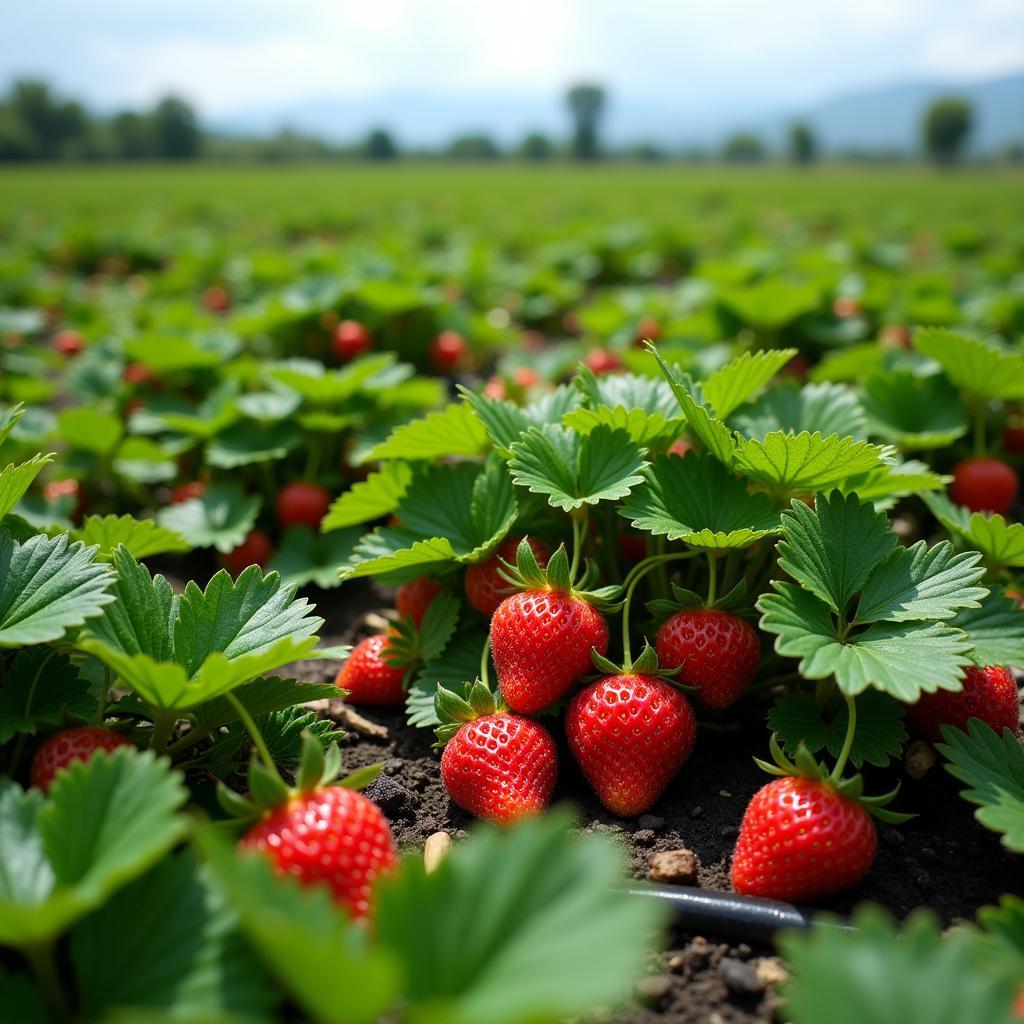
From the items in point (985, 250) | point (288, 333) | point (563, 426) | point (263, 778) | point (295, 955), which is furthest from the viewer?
point (985, 250)

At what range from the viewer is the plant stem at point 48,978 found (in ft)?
3.19

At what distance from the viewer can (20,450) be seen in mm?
2920

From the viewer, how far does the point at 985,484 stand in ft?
8.13

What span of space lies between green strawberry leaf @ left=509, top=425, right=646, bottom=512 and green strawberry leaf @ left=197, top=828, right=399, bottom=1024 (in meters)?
0.91

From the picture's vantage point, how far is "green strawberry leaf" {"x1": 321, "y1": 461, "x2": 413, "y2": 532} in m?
2.01

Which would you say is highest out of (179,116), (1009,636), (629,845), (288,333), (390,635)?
(179,116)

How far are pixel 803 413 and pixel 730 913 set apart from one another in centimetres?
120

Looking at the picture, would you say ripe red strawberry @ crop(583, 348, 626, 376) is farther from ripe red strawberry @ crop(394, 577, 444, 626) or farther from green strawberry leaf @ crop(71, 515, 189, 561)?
green strawberry leaf @ crop(71, 515, 189, 561)

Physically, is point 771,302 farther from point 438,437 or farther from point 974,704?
point 974,704

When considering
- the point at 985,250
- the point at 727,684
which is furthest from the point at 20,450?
the point at 985,250

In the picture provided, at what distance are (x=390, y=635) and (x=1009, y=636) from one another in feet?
3.92

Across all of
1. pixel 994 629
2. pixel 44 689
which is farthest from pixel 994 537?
pixel 44 689

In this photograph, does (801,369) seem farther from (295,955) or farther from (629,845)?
(295,955)

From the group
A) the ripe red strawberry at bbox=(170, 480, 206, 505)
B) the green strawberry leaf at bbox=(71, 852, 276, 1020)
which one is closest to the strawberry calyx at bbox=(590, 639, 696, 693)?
the green strawberry leaf at bbox=(71, 852, 276, 1020)
